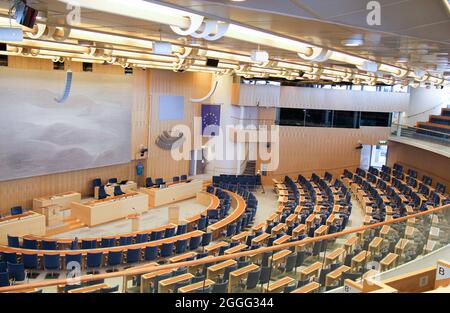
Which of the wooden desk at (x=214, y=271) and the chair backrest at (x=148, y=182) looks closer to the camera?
the wooden desk at (x=214, y=271)

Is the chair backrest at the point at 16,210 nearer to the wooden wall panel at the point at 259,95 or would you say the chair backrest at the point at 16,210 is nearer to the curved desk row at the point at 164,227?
the curved desk row at the point at 164,227

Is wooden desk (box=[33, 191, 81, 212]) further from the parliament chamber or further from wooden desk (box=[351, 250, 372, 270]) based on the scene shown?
wooden desk (box=[351, 250, 372, 270])

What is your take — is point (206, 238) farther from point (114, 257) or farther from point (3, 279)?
point (3, 279)

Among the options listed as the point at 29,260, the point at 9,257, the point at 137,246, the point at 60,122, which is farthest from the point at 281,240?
the point at 60,122

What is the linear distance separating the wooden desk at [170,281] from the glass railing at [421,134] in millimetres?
16945

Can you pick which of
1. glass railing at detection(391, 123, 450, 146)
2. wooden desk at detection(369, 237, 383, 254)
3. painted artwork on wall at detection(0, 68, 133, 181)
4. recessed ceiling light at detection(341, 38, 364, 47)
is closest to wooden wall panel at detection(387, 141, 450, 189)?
glass railing at detection(391, 123, 450, 146)

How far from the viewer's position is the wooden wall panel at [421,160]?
21828mm

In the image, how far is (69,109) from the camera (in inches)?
651

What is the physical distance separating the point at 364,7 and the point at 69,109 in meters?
14.1

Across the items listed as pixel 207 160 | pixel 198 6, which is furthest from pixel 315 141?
pixel 198 6

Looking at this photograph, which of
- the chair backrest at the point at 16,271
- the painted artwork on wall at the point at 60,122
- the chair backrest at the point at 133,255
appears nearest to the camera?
the chair backrest at the point at 16,271

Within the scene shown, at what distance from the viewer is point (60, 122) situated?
16.3 m

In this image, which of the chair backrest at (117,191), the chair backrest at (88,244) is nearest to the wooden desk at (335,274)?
the chair backrest at (88,244)

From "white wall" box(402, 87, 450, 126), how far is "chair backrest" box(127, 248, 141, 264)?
67.3 feet
